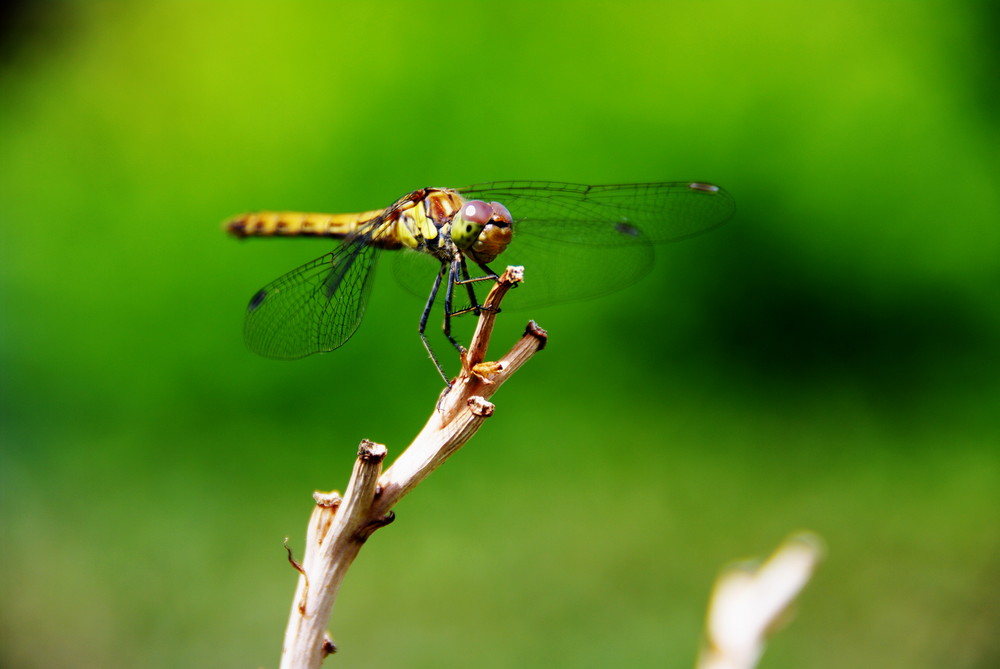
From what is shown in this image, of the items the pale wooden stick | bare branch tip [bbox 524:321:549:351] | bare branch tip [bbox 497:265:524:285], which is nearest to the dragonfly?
bare branch tip [bbox 497:265:524:285]

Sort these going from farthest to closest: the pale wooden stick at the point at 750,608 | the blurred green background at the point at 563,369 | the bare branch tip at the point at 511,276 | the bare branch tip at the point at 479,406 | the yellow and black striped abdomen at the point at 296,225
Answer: the blurred green background at the point at 563,369 → the yellow and black striped abdomen at the point at 296,225 → the bare branch tip at the point at 511,276 → the bare branch tip at the point at 479,406 → the pale wooden stick at the point at 750,608

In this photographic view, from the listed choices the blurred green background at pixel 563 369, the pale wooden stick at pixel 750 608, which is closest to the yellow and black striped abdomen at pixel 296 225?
the blurred green background at pixel 563 369

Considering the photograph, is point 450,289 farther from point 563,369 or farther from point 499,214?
point 563,369

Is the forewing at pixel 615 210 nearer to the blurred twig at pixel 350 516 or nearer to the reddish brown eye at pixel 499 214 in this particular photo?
the reddish brown eye at pixel 499 214

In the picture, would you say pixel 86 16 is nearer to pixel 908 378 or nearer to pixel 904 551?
pixel 908 378

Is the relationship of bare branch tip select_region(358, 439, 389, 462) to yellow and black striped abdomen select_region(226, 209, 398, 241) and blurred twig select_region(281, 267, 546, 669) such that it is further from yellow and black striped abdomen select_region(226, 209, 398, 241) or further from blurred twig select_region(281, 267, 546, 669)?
yellow and black striped abdomen select_region(226, 209, 398, 241)

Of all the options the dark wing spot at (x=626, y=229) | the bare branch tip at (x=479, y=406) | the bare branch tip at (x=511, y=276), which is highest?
the dark wing spot at (x=626, y=229)
